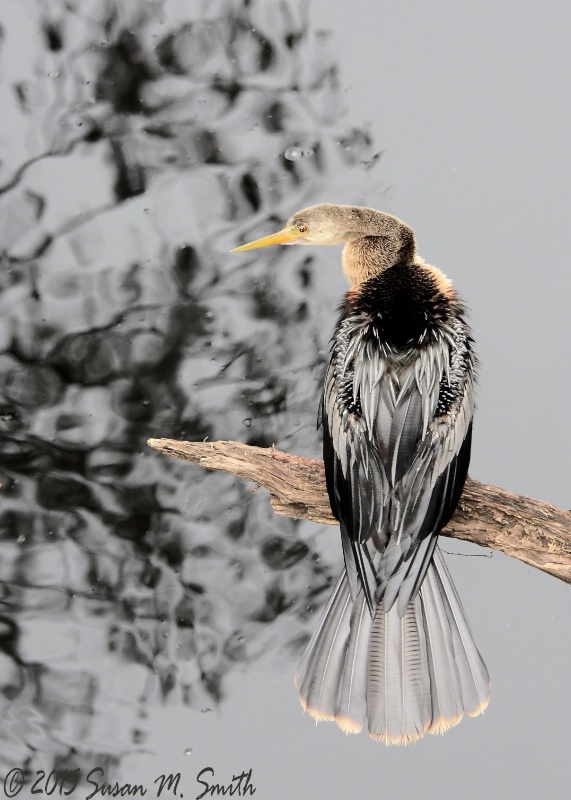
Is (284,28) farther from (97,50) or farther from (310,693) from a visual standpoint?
(310,693)

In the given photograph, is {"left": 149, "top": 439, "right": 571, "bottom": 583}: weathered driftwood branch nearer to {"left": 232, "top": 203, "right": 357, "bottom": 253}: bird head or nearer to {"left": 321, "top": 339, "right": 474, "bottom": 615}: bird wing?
{"left": 321, "top": 339, "right": 474, "bottom": 615}: bird wing

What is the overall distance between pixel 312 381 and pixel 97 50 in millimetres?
1302

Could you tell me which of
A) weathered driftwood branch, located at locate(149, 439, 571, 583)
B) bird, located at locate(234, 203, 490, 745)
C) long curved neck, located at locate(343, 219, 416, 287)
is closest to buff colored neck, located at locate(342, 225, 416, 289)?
long curved neck, located at locate(343, 219, 416, 287)

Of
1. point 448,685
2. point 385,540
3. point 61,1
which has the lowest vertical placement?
point 448,685

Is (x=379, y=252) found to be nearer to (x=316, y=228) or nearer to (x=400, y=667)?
(x=316, y=228)

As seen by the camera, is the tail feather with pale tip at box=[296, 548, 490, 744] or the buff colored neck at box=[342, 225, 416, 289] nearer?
the tail feather with pale tip at box=[296, 548, 490, 744]

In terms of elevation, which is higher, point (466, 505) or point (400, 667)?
point (466, 505)

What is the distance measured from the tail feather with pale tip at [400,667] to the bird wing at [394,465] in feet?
0.29

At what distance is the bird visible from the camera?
192 centimetres

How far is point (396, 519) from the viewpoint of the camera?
74.9 inches

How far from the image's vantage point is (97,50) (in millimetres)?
2971

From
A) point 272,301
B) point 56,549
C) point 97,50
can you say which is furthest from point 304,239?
point 56,549

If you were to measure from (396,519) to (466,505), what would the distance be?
0.80 feet

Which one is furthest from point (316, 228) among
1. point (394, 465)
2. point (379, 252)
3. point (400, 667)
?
point (400, 667)
